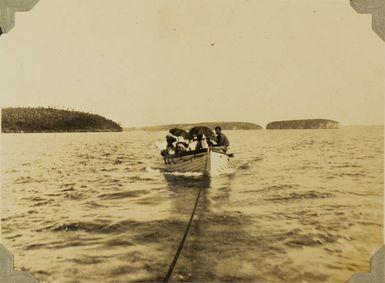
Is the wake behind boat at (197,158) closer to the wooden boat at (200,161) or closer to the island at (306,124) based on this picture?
the wooden boat at (200,161)

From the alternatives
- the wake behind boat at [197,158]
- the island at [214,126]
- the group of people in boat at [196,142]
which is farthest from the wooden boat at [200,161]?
the island at [214,126]

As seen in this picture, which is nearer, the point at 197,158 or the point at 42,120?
the point at 42,120

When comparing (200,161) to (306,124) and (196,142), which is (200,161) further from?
(306,124)

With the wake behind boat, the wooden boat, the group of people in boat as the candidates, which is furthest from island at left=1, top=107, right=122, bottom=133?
the wooden boat

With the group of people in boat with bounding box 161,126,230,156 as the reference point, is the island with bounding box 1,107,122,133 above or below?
above

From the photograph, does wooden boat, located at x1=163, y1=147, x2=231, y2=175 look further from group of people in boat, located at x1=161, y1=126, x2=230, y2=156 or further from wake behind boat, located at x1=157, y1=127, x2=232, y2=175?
group of people in boat, located at x1=161, y1=126, x2=230, y2=156

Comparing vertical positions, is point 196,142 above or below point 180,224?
above

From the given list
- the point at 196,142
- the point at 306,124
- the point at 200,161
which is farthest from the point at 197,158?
the point at 306,124
